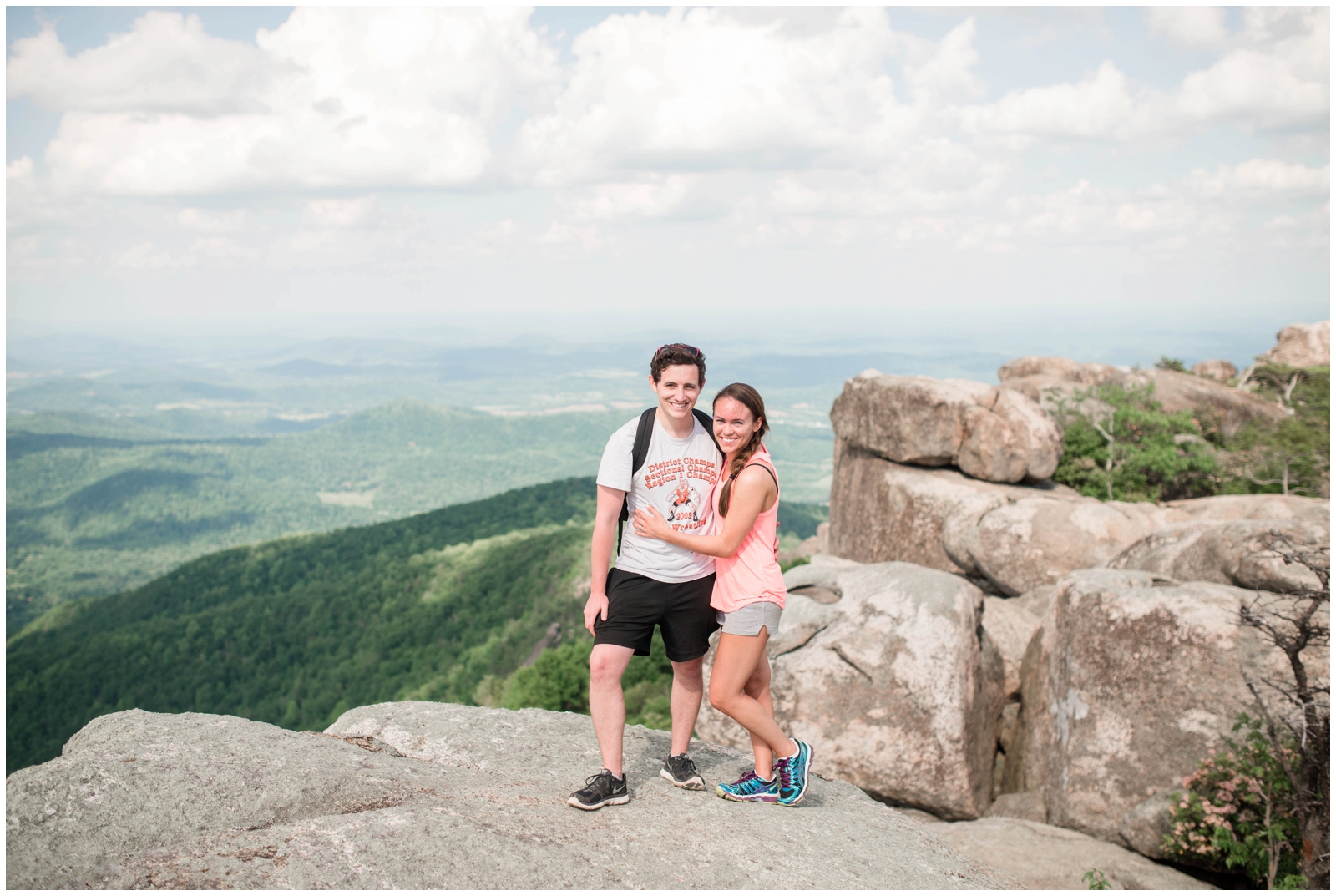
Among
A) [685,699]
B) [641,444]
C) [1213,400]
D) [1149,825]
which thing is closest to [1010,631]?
[1149,825]

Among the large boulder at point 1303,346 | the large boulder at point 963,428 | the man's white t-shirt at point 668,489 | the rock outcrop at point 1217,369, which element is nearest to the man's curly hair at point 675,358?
the man's white t-shirt at point 668,489

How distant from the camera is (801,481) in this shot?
175500 mm

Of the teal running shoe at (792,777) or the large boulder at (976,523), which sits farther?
the large boulder at (976,523)

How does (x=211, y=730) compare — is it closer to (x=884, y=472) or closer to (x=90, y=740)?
(x=90, y=740)

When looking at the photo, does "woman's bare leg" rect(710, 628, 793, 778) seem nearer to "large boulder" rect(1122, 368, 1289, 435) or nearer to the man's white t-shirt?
the man's white t-shirt

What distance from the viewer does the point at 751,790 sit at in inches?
230

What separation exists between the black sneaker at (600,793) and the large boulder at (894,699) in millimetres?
5393

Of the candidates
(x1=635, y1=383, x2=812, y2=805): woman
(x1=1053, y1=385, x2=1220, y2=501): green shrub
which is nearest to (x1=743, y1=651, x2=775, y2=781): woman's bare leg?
(x1=635, y1=383, x2=812, y2=805): woman

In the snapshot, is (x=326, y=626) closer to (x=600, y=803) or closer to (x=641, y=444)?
(x=600, y=803)

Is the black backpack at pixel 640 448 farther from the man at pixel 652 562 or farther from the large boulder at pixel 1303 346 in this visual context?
the large boulder at pixel 1303 346

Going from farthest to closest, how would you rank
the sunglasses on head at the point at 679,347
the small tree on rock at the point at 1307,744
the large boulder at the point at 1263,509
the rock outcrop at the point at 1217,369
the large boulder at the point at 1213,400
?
the rock outcrop at the point at 1217,369 < the large boulder at the point at 1213,400 < the large boulder at the point at 1263,509 < the small tree on rock at the point at 1307,744 < the sunglasses on head at the point at 679,347

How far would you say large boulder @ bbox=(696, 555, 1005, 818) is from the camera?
33.8 feet

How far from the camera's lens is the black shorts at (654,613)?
530 centimetres

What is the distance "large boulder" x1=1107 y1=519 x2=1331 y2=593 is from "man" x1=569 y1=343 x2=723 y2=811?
8.26 m
